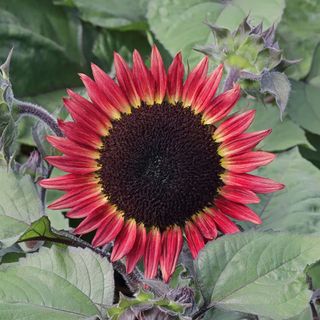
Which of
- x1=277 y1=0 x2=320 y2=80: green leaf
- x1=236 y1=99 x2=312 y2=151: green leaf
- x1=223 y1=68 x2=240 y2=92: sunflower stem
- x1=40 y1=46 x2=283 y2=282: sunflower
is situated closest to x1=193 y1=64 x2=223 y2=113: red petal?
x1=40 y1=46 x2=283 y2=282: sunflower

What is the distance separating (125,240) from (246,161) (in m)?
0.13

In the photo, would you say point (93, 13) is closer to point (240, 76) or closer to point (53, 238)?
point (240, 76)

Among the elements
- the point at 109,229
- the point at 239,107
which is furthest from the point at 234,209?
the point at 239,107

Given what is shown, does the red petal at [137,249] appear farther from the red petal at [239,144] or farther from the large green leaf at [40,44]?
the large green leaf at [40,44]

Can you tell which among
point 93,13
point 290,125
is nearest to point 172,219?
point 290,125

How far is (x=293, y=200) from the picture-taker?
2.87 ft

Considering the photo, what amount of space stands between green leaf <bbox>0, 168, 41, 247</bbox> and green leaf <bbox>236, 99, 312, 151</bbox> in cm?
34

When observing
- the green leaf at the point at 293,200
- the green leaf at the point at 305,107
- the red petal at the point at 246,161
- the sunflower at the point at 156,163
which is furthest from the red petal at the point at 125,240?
the green leaf at the point at 305,107

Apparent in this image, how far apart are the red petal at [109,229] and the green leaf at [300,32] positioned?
0.56m

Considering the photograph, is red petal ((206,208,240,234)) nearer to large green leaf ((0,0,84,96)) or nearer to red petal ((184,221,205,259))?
red petal ((184,221,205,259))

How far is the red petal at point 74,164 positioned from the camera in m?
0.69

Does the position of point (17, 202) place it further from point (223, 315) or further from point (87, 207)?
point (223, 315)

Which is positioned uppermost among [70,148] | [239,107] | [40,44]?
[70,148]

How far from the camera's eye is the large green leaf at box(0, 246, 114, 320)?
0.63 meters
